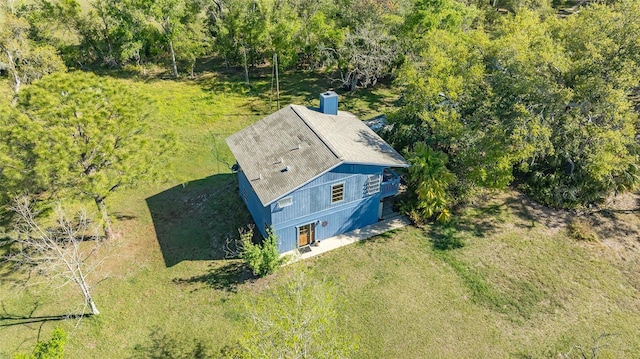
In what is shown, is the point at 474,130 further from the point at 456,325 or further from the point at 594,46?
the point at 456,325

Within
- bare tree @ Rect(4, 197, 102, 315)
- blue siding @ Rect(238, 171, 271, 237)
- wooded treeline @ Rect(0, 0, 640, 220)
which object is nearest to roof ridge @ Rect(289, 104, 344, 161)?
blue siding @ Rect(238, 171, 271, 237)

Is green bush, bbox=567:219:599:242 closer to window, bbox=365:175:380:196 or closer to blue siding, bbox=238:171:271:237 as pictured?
window, bbox=365:175:380:196

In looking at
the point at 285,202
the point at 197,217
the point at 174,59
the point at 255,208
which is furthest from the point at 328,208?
the point at 174,59

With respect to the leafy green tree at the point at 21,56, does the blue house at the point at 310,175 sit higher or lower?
lower

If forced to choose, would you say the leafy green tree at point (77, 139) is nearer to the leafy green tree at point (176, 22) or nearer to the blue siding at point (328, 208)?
the blue siding at point (328, 208)

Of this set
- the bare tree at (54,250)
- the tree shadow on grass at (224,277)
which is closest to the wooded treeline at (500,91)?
the tree shadow on grass at (224,277)

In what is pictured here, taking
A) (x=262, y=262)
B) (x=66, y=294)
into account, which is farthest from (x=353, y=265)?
(x=66, y=294)

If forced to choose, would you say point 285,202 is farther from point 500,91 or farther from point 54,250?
point 500,91
